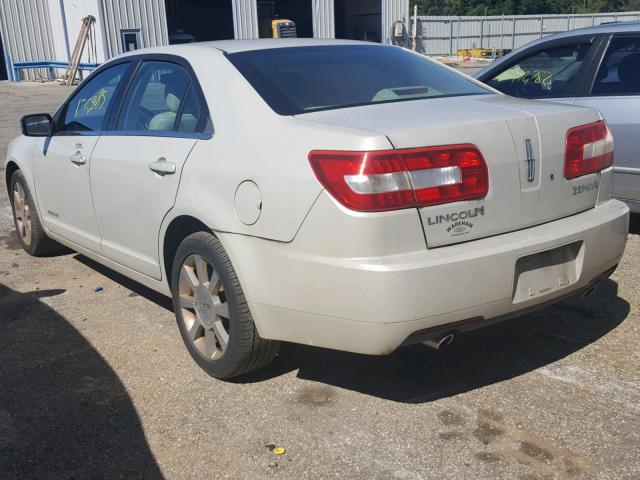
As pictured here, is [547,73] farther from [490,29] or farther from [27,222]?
[490,29]

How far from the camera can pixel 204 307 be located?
3.51 meters

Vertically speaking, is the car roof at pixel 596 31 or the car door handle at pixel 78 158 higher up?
the car roof at pixel 596 31

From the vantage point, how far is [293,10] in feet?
132

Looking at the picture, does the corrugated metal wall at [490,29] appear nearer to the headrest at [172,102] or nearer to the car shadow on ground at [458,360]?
the car shadow on ground at [458,360]

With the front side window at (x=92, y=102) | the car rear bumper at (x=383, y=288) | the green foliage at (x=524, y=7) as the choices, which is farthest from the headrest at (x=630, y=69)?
the green foliage at (x=524, y=7)

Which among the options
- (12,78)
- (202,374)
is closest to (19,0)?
(12,78)

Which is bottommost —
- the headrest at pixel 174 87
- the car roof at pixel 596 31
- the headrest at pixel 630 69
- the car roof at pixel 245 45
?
the headrest at pixel 630 69

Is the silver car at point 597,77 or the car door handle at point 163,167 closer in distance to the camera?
the car door handle at point 163,167

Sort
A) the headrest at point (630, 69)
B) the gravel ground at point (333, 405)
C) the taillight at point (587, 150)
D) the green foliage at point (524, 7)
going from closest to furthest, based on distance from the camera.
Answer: the gravel ground at point (333, 405) < the taillight at point (587, 150) < the headrest at point (630, 69) < the green foliage at point (524, 7)

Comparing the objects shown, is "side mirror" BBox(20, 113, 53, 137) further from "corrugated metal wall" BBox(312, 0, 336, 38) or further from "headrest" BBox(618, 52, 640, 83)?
"corrugated metal wall" BBox(312, 0, 336, 38)

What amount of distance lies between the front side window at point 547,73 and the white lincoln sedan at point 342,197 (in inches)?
81.0

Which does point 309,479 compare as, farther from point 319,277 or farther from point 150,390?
point 150,390

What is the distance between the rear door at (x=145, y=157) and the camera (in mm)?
3586

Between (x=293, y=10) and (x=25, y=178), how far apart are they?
122 feet
